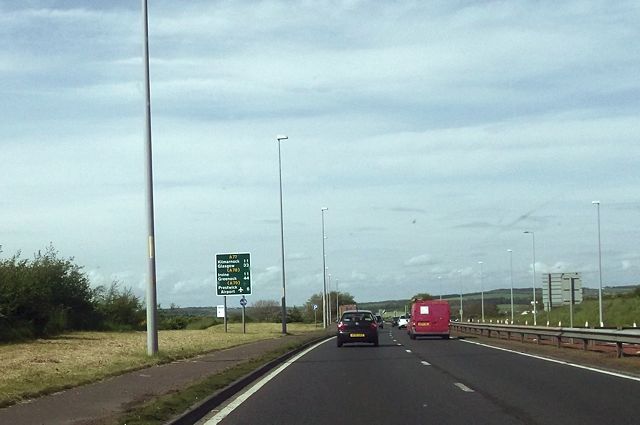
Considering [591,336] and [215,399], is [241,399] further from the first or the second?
[591,336]

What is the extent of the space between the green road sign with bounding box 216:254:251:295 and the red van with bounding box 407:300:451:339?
14246mm

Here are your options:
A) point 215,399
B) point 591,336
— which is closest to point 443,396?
point 215,399

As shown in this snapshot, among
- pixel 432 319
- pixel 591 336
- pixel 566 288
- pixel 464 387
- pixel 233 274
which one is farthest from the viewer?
pixel 233 274

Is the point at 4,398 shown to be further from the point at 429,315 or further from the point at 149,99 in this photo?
the point at 429,315

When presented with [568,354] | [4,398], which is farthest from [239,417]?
[568,354]

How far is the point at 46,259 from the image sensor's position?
60.8 meters

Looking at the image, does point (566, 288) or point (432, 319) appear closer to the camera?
point (566, 288)

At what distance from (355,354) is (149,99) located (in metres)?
13.2

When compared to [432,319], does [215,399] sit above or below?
above

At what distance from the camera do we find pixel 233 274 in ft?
198

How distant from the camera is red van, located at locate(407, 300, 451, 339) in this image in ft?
165

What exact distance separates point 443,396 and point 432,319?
1365 inches

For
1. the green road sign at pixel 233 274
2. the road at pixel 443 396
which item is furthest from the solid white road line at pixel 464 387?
the green road sign at pixel 233 274

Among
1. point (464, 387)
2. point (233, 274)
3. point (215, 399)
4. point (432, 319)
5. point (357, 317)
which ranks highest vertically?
point (233, 274)
